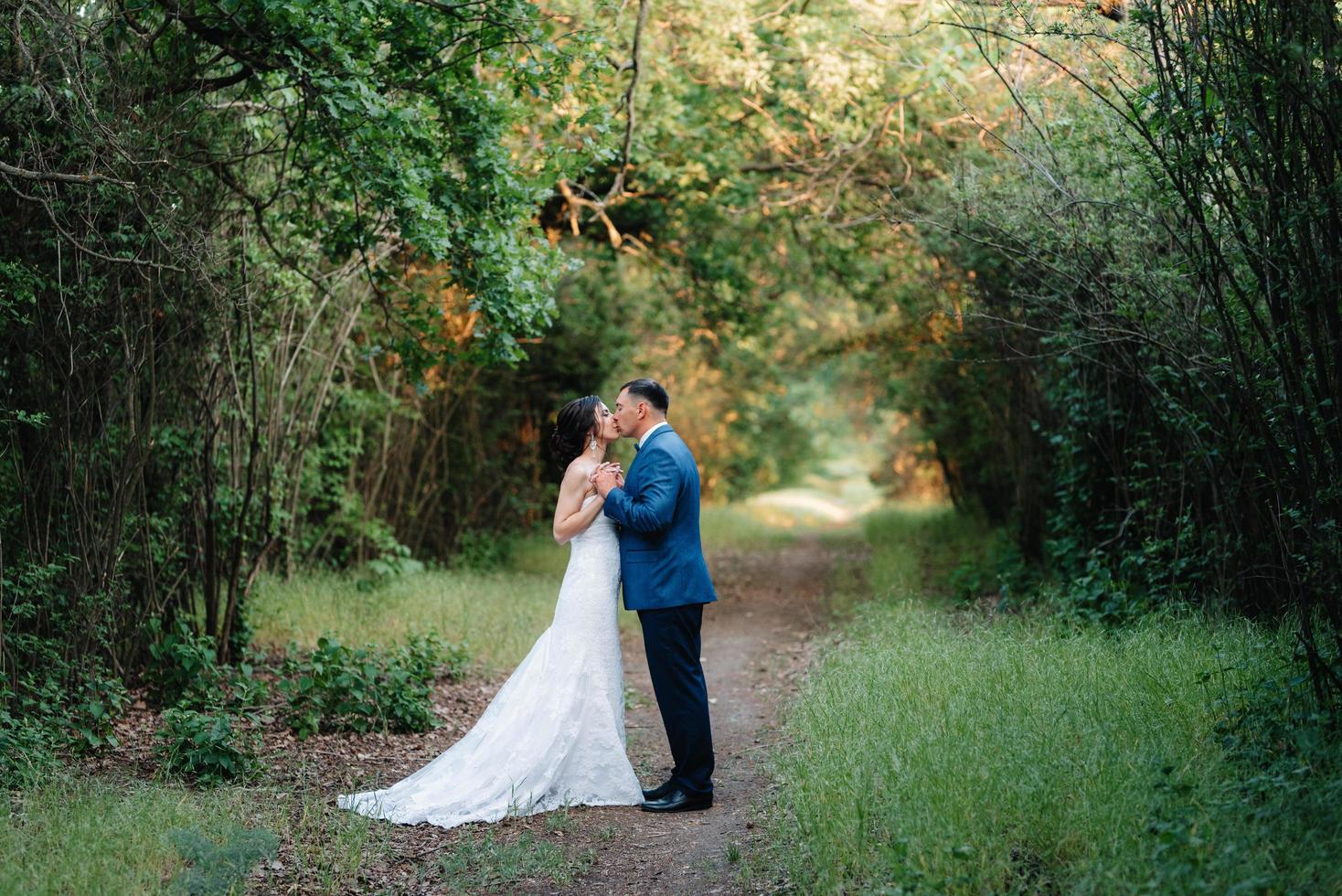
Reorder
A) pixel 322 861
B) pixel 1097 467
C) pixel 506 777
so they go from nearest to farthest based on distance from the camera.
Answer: pixel 322 861, pixel 506 777, pixel 1097 467

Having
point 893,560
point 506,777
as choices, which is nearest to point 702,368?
point 893,560

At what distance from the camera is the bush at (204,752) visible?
575 centimetres

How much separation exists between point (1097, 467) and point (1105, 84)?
3.50 metres

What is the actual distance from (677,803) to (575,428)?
1964 mm

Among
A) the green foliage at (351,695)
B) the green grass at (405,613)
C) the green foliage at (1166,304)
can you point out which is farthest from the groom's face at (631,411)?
the green grass at (405,613)

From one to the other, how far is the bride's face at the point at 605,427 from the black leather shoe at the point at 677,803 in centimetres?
182

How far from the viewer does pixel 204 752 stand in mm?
5766

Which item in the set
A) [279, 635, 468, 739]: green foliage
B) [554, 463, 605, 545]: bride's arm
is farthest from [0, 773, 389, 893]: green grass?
[554, 463, 605, 545]: bride's arm

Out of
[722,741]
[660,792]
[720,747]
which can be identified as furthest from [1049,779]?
[722,741]

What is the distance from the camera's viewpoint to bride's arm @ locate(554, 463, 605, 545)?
586cm

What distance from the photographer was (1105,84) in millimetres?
7422

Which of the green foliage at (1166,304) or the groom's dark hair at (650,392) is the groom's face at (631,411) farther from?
the green foliage at (1166,304)

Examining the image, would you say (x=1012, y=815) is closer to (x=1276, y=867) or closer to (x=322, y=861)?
(x=1276, y=867)

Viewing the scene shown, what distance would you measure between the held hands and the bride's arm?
0.06 meters
